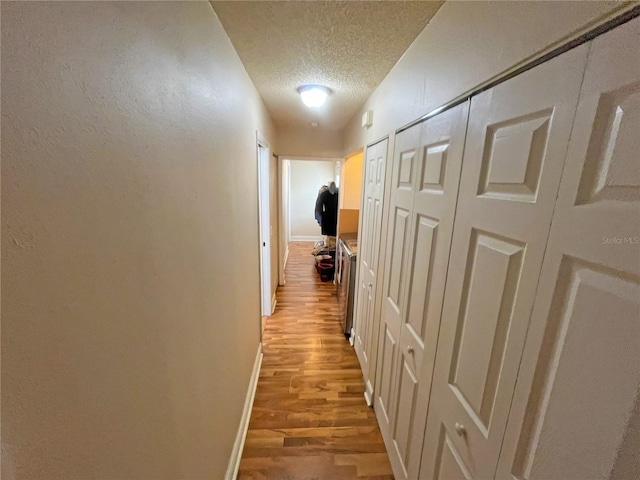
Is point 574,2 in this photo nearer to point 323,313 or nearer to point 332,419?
point 332,419

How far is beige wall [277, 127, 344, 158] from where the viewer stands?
342 centimetres

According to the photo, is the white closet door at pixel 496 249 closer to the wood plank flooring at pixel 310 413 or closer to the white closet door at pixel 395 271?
the white closet door at pixel 395 271

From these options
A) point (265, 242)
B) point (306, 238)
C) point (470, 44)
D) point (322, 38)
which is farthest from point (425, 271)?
point (306, 238)

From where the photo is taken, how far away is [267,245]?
306cm

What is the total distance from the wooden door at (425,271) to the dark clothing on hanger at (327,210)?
3405 mm

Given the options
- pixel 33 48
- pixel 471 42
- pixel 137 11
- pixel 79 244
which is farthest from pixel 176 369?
pixel 471 42

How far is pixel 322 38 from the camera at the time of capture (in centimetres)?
127

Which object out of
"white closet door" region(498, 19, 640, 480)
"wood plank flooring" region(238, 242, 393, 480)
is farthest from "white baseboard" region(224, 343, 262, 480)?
"white closet door" region(498, 19, 640, 480)

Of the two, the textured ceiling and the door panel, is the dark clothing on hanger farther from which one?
the door panel

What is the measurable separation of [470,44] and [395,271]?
1086 mm

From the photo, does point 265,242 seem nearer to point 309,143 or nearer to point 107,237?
point 309,143

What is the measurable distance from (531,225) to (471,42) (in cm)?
66

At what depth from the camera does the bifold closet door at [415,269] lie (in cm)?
100

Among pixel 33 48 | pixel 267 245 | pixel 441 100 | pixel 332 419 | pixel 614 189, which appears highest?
pixel 441 100
